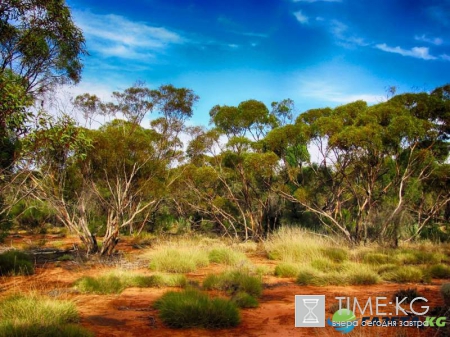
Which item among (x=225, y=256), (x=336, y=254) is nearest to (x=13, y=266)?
(x=225, y=256)

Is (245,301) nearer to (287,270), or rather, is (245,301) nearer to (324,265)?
(287,270)

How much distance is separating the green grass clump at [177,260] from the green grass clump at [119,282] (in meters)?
1.80

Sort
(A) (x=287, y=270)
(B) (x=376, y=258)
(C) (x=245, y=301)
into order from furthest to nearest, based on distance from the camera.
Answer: (B) (x=376, y=258), (A) (x=287, y=270), (C) (x=245, y=301)

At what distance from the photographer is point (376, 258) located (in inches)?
422

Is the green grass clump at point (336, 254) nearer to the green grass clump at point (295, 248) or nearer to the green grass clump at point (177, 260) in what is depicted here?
the green grass clump at point (295, 248)

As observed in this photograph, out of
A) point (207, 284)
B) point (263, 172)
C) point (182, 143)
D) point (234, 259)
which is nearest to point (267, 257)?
point (234, 259)

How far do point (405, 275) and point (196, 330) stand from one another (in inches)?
241

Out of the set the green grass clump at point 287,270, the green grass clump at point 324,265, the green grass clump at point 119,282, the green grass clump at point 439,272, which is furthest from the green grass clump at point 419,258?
the green grass clump at point 119,282

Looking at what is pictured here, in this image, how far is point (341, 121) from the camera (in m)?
14.3

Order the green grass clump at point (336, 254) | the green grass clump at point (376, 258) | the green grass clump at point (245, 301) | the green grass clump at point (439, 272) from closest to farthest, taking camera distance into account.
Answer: the green grass clump at point (245, 301)
the green grass clump at point (439, 272)
the green grass clump at point (376, 258)
the green grass clump at point (336, 254)

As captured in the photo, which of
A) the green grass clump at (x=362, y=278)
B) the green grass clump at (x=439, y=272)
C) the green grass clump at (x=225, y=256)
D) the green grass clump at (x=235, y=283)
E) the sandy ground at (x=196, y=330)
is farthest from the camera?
the green grass clump at (x=225, y=256)

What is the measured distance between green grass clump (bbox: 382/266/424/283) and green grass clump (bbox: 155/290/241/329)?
5208 mm

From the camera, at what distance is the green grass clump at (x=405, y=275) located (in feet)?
27.7

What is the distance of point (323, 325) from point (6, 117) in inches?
249
